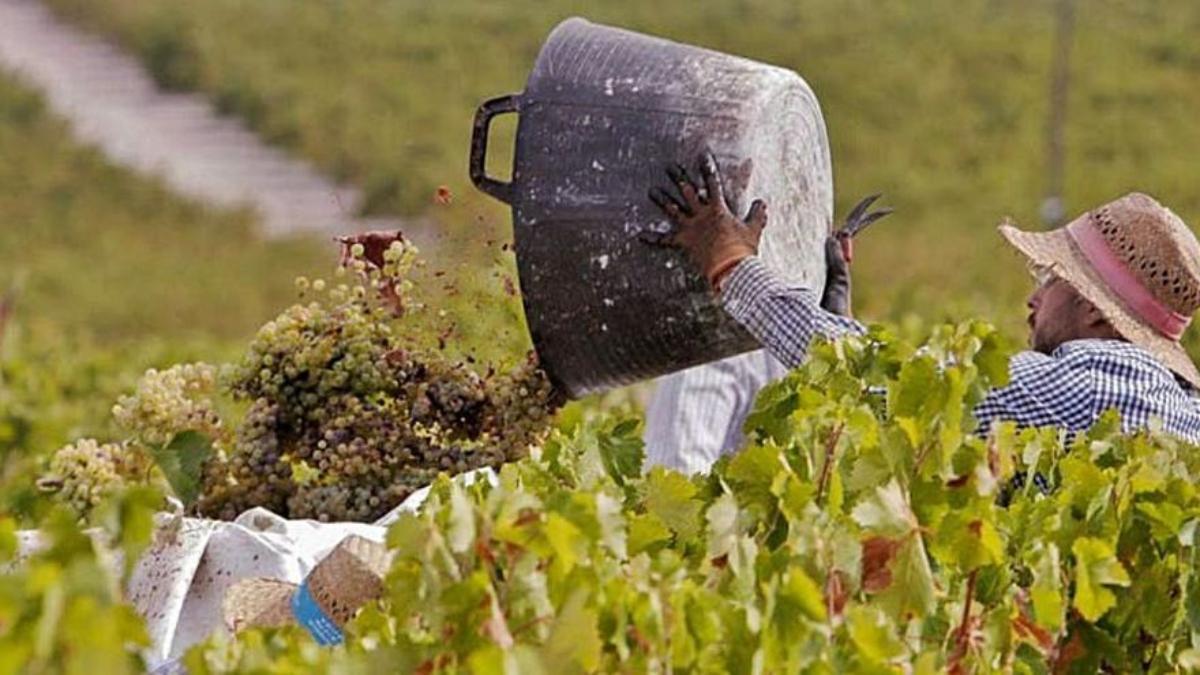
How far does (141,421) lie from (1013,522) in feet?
4.58

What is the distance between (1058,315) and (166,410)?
138 centimetres

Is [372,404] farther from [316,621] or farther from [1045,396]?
[1045,396]

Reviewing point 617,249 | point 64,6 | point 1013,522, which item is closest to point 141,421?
point 617,249

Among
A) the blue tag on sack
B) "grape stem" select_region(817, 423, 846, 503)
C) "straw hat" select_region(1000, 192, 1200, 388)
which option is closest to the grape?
the blue tag on sack

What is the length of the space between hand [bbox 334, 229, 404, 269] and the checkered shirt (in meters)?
0.53

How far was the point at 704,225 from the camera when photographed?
144 inches

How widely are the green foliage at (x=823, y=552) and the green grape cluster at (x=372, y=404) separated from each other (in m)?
0.66

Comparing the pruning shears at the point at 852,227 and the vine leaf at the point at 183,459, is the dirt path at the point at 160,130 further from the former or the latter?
the vine leaf at the point at 183,459

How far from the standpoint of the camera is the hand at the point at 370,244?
389 cm

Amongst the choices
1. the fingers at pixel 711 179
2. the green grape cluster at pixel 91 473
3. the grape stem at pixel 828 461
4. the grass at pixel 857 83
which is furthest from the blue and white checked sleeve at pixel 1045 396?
the grass at pixel 857 83

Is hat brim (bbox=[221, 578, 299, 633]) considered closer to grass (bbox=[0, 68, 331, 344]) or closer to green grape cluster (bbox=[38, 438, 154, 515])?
green grape cluster (bbox=[38, 438, 154, 515])

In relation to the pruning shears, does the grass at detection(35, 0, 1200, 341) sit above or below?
below

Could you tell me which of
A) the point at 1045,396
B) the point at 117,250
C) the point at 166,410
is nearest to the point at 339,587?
the point at 166,410

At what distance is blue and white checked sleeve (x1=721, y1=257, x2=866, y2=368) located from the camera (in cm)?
365
